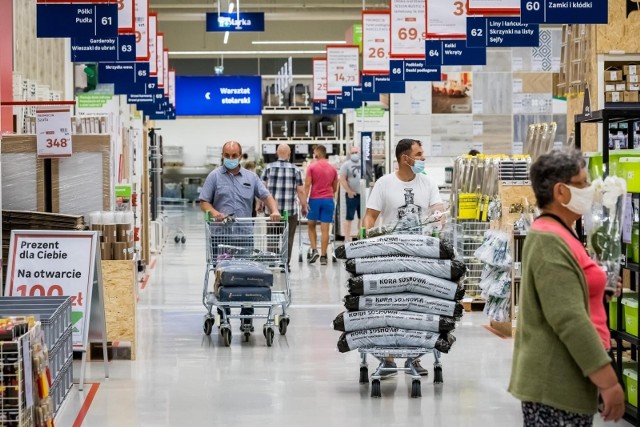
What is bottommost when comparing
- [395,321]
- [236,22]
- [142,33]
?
[395,321]

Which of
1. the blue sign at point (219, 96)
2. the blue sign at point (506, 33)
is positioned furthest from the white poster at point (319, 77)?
the blue sign at point (506, 33)

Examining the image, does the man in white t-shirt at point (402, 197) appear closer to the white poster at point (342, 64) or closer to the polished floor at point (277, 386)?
the polished floor at point (277, 386)

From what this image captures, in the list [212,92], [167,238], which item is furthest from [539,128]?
[212,92]

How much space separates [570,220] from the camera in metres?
3.91

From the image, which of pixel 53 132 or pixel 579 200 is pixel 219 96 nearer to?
pixel 53 132

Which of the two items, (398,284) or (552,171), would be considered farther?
(398,284)

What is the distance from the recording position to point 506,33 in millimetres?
12539

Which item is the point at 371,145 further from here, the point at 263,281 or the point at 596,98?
the point at 263,281

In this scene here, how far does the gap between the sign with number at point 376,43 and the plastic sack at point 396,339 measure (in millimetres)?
11104

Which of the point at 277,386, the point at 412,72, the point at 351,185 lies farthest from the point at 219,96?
the point at 277,386

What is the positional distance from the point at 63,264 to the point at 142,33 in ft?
24.2

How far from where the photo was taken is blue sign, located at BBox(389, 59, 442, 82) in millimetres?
16159

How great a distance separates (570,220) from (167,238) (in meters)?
20.7

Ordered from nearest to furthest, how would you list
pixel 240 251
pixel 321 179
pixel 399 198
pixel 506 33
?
1. pixel 399 198
2. pixel 240 251
3. pixel 506 33
4. pixel 321 179
